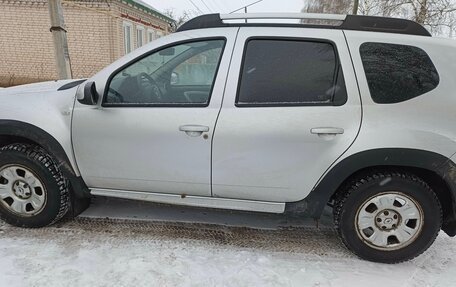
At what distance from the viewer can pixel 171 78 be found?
3.01m

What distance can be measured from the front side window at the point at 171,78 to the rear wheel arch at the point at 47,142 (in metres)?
0.59

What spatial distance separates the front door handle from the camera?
2732mm

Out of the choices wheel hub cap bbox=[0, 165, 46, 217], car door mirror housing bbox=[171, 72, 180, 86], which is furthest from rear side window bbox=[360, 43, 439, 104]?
wheel hub cap bbox=[0, 165, 46, 217]

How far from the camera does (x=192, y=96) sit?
284 cm

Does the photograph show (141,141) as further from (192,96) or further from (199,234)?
(199,234)

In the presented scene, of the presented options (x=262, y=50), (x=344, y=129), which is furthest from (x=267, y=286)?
(x=262, y=50)

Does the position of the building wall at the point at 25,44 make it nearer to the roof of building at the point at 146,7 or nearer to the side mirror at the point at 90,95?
the roof of building at the point at 146,7

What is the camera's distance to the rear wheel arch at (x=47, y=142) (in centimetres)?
299

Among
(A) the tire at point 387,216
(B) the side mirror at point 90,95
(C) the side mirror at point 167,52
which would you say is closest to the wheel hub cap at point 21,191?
(B) the side mirror at point 90,95

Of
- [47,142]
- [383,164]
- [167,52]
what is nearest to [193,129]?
[167,52]

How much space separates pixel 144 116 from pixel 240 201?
40.5 inches

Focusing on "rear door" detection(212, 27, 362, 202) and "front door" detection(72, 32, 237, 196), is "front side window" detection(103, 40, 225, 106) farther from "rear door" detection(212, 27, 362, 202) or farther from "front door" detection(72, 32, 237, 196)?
"rear door" detection(212, 27, 362, 202)

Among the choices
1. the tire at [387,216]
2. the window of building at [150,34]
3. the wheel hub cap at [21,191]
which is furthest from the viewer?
the window of building at [150,34]

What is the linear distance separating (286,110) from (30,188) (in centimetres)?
233
